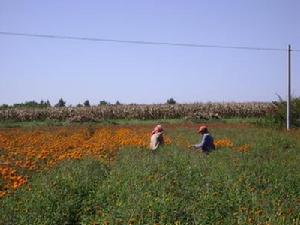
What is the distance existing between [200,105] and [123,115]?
8078 mm

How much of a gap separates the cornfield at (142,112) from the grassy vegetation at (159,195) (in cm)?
3552

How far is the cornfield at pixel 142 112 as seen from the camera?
154 feet

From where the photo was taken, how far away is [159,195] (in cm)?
731

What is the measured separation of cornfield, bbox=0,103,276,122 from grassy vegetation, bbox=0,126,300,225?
35.5 metres

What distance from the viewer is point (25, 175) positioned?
9227mm

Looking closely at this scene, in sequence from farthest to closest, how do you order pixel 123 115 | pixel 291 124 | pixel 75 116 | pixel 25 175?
1. pixel 123 115
2. pixel 75 116
3. pixel 291 124
4. pixel 25 175

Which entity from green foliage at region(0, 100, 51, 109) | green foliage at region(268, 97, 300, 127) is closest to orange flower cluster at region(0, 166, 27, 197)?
green foliage at region(268, 97, 300, 127)

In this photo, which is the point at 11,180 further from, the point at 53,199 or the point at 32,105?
the point at 32,105

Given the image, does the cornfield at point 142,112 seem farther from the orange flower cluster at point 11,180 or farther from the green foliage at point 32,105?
the orange flower cluster at point 11,180

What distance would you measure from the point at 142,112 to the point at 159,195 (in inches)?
1618

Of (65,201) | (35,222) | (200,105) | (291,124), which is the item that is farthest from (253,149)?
(200,105)

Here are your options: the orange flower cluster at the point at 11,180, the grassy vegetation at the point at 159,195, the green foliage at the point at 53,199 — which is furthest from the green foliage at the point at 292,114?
the orange flower cluster at the point at 11,180

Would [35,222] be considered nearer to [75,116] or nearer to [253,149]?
[253,149]

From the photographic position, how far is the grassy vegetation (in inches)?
254
